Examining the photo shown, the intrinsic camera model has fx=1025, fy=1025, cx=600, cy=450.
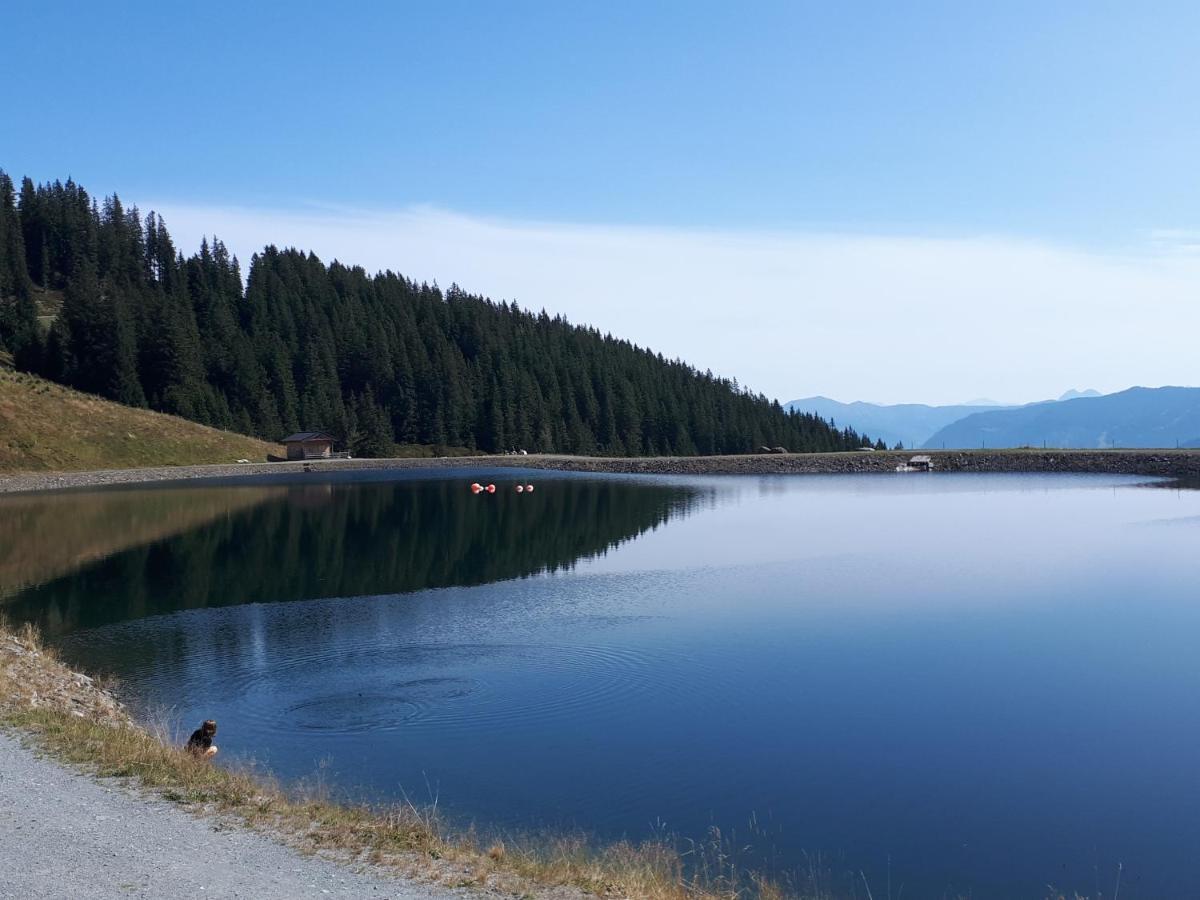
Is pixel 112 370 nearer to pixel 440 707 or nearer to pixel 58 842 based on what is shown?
pixel 440 707

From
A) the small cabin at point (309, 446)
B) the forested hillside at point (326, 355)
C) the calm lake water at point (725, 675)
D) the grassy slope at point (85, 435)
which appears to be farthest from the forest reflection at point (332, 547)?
the forested hillside at point (326, 355)

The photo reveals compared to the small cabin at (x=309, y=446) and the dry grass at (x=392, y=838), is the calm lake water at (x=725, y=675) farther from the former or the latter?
the small cabin at (x=309, y=446)

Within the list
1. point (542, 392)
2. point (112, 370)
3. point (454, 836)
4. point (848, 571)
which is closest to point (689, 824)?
point (454, 836)

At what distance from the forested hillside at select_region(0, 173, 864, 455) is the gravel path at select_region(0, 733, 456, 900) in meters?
114

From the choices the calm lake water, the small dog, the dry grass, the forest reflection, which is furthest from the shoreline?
the dry grass

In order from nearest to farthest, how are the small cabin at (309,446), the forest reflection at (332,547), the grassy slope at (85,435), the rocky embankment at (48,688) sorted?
the rocky embankment at (48,688), the forest reflection at (332,547), the grassy slope at (85,435), the small cabin at (309,446)

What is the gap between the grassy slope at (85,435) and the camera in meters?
90.3

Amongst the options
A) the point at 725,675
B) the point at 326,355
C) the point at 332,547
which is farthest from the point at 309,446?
the point at 725,675

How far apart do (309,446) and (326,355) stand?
33.9 meters

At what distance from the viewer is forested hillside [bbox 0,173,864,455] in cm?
12344

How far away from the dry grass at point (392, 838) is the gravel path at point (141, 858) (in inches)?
15.5

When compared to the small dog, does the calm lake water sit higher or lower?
lower

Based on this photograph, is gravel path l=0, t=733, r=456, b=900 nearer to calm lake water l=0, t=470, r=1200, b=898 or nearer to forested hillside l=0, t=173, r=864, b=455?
calm lake water l=0, t=470, r=1200, b=898

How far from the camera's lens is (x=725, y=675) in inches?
907
